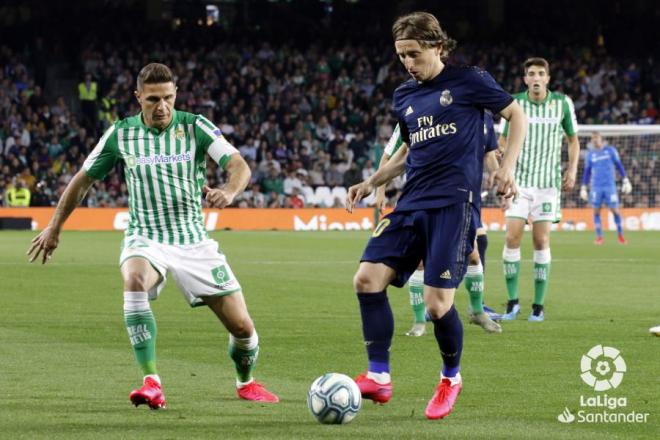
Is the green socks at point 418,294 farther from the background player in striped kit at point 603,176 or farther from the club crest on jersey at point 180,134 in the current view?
the background player in striped kit at point 603,176

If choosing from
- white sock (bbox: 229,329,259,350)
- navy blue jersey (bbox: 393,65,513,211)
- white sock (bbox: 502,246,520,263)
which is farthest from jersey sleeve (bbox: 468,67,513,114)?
white sock (bbox: 502,246,520,263)

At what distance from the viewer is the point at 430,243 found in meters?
6.87

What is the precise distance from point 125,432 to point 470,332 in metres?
5.34

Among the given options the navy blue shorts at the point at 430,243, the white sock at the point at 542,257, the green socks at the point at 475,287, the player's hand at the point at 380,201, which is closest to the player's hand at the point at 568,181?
the white sock at the point at 542,257

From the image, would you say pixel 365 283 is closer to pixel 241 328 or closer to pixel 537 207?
pixel 241 328

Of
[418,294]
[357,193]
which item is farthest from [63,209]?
[418,294]

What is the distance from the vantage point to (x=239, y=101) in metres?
38.0

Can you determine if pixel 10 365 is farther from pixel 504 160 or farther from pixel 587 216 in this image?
pixel 587 216

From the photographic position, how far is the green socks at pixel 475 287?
11.1 meters

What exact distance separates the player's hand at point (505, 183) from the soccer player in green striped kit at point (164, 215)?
1404mm

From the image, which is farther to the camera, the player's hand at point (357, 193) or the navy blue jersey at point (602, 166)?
the navy blue jersey at point (602, 166)

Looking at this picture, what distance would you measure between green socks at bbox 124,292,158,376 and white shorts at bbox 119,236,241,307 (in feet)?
0.49

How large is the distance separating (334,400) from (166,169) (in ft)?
5.64

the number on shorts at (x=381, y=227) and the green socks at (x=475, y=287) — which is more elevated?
the number on shorts at (x=381, y=227)
